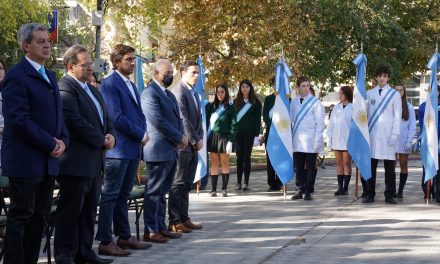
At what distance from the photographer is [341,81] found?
38.3 meters

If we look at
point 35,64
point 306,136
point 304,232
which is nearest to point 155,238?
point 304,232

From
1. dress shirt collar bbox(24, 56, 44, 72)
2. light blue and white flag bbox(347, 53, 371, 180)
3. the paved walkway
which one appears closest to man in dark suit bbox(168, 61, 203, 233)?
the paved walkway

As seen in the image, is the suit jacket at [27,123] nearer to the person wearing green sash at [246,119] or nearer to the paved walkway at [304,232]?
the paved walkway at [304,232]

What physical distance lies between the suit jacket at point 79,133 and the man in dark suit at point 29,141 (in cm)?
63

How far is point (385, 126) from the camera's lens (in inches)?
605

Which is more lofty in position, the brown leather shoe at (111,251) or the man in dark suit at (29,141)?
the man in dark suit at (29,141)

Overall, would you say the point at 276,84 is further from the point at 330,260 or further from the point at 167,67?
the point at 330,260

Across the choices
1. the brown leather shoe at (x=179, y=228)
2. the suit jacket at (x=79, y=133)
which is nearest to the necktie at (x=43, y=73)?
the suit jacket at (x=79, y=133)

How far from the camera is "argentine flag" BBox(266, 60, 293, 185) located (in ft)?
52.1

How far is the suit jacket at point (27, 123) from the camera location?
7621 millimetres

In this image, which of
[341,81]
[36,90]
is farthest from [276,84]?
[341,81]

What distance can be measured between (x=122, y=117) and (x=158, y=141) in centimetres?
95

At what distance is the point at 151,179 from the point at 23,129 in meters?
3.11

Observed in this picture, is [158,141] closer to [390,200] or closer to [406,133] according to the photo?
[390,200]
